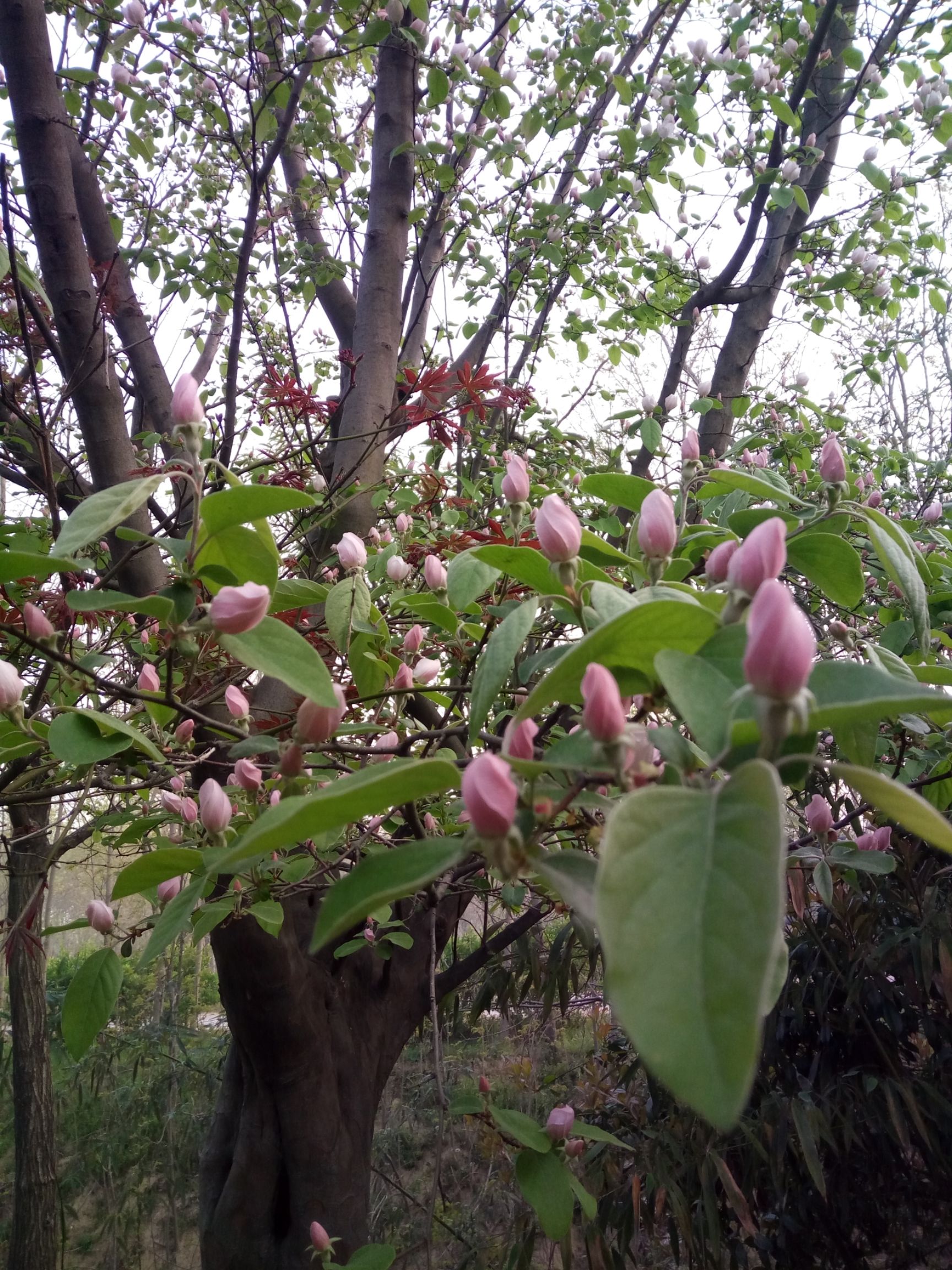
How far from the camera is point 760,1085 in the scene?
1875 millimetres

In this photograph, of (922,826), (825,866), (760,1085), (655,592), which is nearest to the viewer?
(922,826)

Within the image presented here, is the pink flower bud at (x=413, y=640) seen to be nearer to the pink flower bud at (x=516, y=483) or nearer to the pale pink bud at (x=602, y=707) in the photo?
the pink flower bud at (x=516, y=483)

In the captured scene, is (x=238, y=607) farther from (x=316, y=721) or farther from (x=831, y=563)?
(x=831, y=563)

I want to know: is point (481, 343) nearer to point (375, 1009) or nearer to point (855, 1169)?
point (375, 1009)

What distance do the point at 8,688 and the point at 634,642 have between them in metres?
0.59

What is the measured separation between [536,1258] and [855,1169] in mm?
1639

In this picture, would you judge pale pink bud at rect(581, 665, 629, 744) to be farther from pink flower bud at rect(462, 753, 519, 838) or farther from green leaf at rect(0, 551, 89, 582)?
green leaf at rect(0, 551, 89, 582)

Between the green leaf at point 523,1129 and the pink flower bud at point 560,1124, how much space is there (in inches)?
0.4

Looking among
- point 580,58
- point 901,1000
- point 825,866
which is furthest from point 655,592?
point 580,58

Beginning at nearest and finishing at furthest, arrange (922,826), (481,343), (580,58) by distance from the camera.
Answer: (922,826) → (580,58) → (481,343)

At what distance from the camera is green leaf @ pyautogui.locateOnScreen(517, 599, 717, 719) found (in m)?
0.34

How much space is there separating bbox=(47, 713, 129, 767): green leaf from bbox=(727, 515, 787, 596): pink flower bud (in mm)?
466

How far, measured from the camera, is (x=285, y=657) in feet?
1.58

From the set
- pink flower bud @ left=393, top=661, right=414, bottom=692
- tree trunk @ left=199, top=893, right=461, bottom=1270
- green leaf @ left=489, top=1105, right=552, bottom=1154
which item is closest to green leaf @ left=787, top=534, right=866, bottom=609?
pink flower bud @ left=393, top=661, right=414, bottom=692
